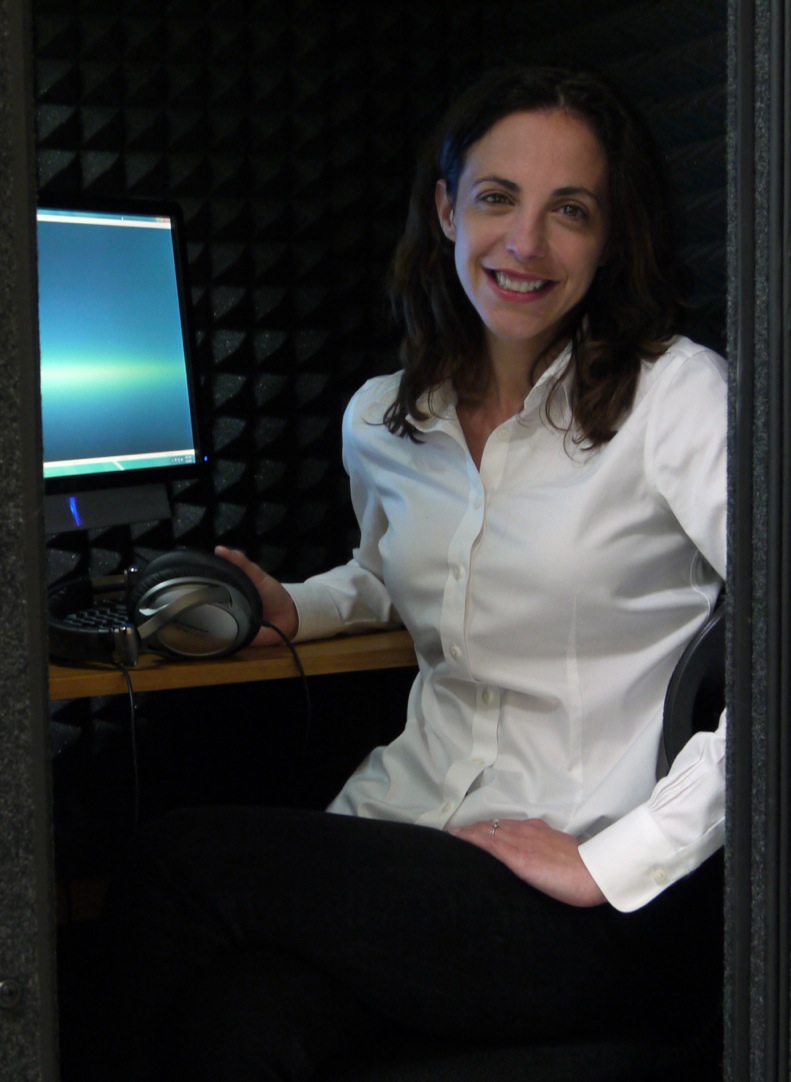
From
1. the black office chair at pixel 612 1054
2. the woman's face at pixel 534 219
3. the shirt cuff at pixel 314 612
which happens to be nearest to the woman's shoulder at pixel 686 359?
the woman's face at pixel 534 219

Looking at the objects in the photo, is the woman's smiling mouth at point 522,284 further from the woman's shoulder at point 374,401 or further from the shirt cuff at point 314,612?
the shirt cuff at point 314,612

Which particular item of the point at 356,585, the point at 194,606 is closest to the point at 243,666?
the point at 194,606

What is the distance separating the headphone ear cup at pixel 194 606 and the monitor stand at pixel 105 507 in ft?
0.77

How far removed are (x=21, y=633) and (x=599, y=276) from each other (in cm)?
88

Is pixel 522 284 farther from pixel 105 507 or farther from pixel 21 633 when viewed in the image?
pixel 21 633

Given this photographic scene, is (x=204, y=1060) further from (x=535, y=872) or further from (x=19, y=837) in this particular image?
(x=19, y=837)

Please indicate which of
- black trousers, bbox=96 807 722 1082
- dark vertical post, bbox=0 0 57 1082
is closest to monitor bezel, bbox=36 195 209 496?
black trousers, bbox=96 807 722 1082

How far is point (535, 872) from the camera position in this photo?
3.50 feet

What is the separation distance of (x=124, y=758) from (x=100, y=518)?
1.60 feet

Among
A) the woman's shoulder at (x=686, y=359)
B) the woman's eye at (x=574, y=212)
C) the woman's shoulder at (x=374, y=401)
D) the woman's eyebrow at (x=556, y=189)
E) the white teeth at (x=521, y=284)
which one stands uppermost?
the woman's eyebrow at (x=556, y=189)

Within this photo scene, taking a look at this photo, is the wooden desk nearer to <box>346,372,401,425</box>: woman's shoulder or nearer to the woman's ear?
<box>346,372,401,425</box>: woman's shoulder

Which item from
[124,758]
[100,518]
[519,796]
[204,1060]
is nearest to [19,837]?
[204,1060]

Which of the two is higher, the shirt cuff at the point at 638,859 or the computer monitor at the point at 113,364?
the computer monitor at the point at 113,364

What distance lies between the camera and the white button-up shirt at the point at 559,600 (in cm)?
118
